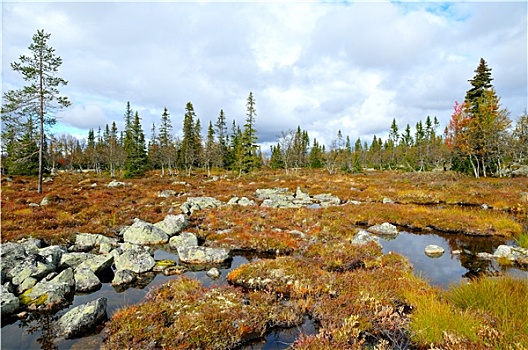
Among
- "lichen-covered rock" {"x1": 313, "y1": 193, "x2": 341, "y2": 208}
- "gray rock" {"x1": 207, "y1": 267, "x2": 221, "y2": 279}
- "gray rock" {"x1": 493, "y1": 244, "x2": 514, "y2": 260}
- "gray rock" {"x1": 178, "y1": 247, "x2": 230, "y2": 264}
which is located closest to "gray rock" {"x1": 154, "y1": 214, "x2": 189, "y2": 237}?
"gray rock" {"x1": 178, "y1": 247, "x2": 230, "y2": 264}

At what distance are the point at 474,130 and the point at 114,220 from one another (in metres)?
50.1

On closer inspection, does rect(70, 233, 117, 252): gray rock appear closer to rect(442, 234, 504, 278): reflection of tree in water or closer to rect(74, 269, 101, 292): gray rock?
rect(74, 269, 101, 292): gray rock

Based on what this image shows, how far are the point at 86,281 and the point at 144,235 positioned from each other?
18.4 ft

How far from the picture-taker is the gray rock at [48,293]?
825 cm

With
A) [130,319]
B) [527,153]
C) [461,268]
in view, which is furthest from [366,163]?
[130,319]

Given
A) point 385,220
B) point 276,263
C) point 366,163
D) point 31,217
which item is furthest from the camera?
point 366,163

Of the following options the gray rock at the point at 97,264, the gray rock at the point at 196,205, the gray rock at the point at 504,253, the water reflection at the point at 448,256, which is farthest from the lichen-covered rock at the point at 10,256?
the gray rock at the point at 504,253

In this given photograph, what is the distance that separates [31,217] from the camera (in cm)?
1795

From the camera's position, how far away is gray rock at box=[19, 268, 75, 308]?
27.1ft

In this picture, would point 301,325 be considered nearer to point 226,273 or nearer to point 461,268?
point 226,273

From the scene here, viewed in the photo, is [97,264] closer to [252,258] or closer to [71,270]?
[71,270]

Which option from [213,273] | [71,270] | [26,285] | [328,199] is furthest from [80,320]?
[328,199]

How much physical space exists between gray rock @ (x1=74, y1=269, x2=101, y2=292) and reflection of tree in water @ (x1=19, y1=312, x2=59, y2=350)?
158cm

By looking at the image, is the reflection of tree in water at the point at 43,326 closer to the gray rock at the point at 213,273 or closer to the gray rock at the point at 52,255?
the gray rock at the point at 52,255
